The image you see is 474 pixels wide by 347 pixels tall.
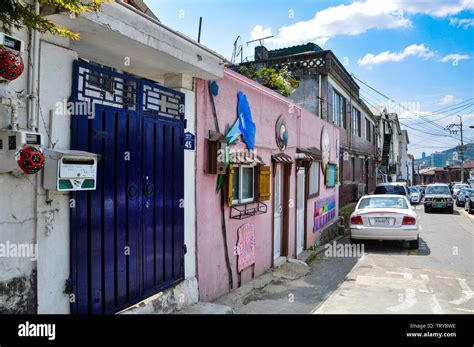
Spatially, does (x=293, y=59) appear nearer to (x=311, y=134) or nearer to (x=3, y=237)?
(x=311, y=134)

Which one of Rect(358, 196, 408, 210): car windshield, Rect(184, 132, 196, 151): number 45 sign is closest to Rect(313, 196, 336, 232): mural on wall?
Rect(358, 196, 408, 210): car windshield

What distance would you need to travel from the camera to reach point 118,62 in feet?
13.6

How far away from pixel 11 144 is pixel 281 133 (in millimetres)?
6254

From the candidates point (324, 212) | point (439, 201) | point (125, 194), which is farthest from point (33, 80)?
point (439, 201)

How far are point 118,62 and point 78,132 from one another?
1195 millimetres

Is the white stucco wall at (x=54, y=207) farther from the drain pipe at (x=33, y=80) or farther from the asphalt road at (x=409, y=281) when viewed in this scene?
the asphalt road at (x=409, y=281)

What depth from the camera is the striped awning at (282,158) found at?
7.76 metres

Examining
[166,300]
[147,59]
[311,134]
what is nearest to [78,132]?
[147,59]

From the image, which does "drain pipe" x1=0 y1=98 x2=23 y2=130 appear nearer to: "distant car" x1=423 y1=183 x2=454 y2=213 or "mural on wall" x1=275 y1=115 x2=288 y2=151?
"mural on wall" x1=275 y1=115 x2=288 y2=151

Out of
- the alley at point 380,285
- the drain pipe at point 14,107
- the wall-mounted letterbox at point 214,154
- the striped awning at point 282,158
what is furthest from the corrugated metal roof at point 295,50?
the drain pipe at point 14,107

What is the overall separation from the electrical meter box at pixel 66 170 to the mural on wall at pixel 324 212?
8708 millimetres

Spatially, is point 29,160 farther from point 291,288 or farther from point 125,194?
point 291,288

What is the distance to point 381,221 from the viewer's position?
998cm

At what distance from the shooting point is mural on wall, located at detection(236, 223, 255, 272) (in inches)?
247
